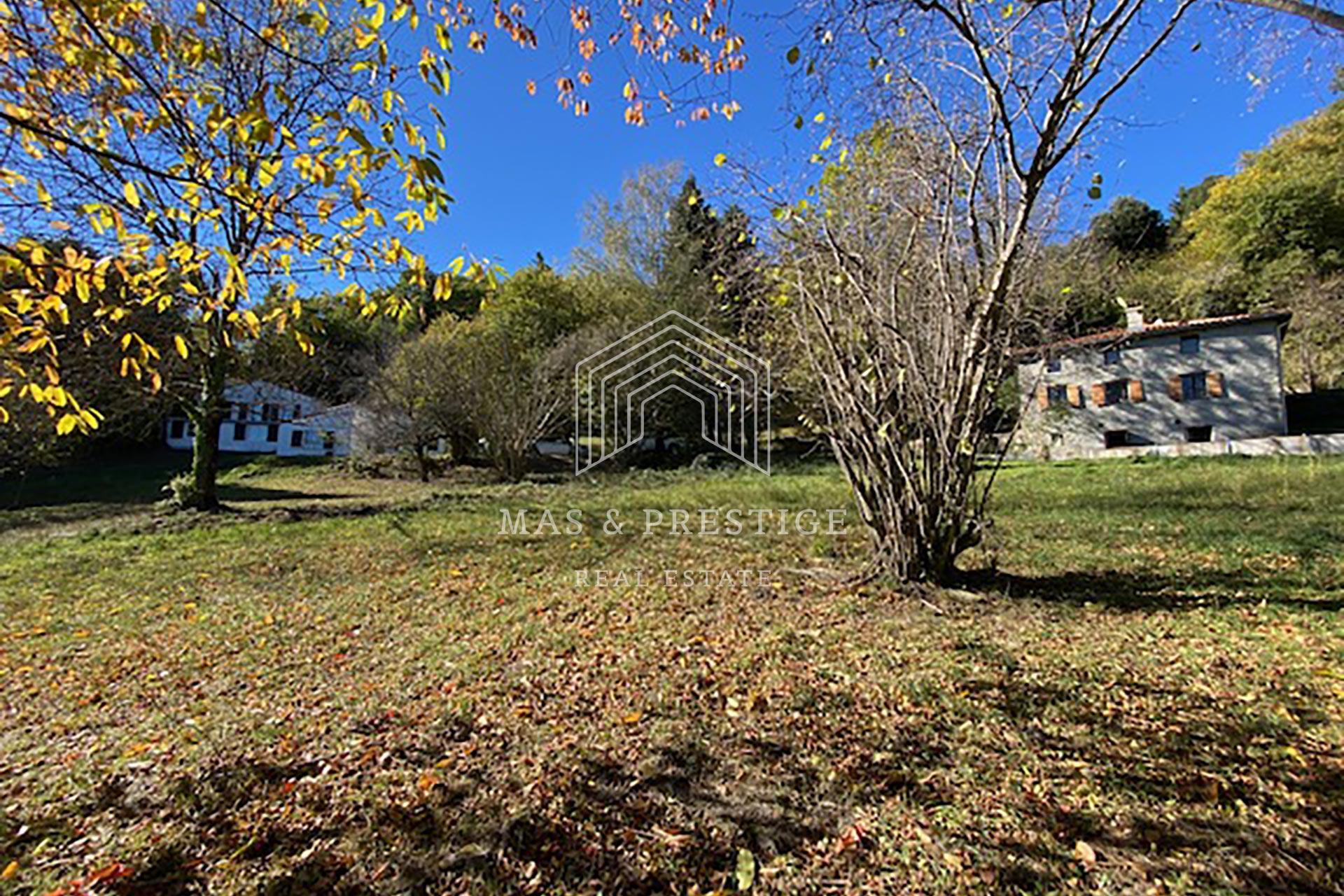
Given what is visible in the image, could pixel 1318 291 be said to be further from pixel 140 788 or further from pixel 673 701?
pixel 140 788

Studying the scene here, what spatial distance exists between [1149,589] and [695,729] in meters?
3.82

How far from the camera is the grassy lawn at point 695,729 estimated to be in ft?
5.98

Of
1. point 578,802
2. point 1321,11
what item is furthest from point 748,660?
point 1321,11

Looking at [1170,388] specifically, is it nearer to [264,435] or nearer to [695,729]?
[695,729]

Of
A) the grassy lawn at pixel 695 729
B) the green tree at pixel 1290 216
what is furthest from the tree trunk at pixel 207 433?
the green tree at pixel 1290 216

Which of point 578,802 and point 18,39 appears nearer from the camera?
point 578,802

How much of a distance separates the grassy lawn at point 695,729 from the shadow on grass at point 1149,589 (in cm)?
4

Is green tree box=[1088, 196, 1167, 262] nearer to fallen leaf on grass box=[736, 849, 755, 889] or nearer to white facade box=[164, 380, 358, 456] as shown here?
fallen leaf on grass box=[736, 849, 755, 889]

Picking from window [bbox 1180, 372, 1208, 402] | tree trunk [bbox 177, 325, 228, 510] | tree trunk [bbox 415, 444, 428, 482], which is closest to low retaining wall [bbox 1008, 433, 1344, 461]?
window [bbox 1180, 372, 1208, 402]

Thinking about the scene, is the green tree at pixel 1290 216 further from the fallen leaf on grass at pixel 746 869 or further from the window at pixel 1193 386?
the fallen leaf on grass at pixel 746 869

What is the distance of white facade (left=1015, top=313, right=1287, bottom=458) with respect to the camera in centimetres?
1780

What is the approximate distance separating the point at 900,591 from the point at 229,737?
4.07 metres

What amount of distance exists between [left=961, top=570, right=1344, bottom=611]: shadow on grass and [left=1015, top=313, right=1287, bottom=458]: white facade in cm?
1339

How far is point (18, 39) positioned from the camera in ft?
7.78
